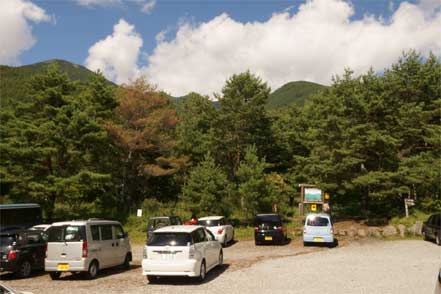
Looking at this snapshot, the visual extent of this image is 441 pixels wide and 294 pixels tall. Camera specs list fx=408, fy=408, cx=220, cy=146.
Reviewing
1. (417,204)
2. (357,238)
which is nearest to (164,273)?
(357,238)

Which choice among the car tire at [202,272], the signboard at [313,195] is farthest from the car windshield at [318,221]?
the car tire at [202,272]

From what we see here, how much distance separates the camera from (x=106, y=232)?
14.0 metres

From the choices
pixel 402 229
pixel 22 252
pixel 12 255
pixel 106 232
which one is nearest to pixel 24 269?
pixel 22 252

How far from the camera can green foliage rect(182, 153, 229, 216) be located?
28.9 metres

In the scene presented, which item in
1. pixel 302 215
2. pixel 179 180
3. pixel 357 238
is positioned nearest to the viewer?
pixel 357 238

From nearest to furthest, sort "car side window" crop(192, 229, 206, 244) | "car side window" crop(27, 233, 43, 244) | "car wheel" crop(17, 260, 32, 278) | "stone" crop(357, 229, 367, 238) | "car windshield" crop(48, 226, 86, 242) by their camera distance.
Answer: "car side window" crop(192, 229, 206, 244) → "car windshield" crop(48, 226, 86, 242) → "car wheel" crop(17, 260, 32, 278) → "car side window" crop(27, 233, 43, 244) → "stone" crop(357, 229, 367, 238)

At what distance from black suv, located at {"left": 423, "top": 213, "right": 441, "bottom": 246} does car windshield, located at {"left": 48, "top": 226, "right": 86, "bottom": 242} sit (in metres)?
18.1

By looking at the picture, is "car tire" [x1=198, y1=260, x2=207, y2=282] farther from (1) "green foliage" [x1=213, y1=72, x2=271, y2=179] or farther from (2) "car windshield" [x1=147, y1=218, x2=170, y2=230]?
(1) "green foliage" [x1=213, y1=72, x2=271, y2=179]

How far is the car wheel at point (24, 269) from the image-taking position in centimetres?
1336

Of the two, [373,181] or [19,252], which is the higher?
[373,181]

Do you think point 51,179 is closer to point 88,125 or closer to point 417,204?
point 88,125

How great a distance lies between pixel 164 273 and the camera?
37.4ft

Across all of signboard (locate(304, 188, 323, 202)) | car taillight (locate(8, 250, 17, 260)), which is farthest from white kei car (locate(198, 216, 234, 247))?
car taillight (locate(8, 250, 17, 260))

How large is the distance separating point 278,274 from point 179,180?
3036 centimetres
